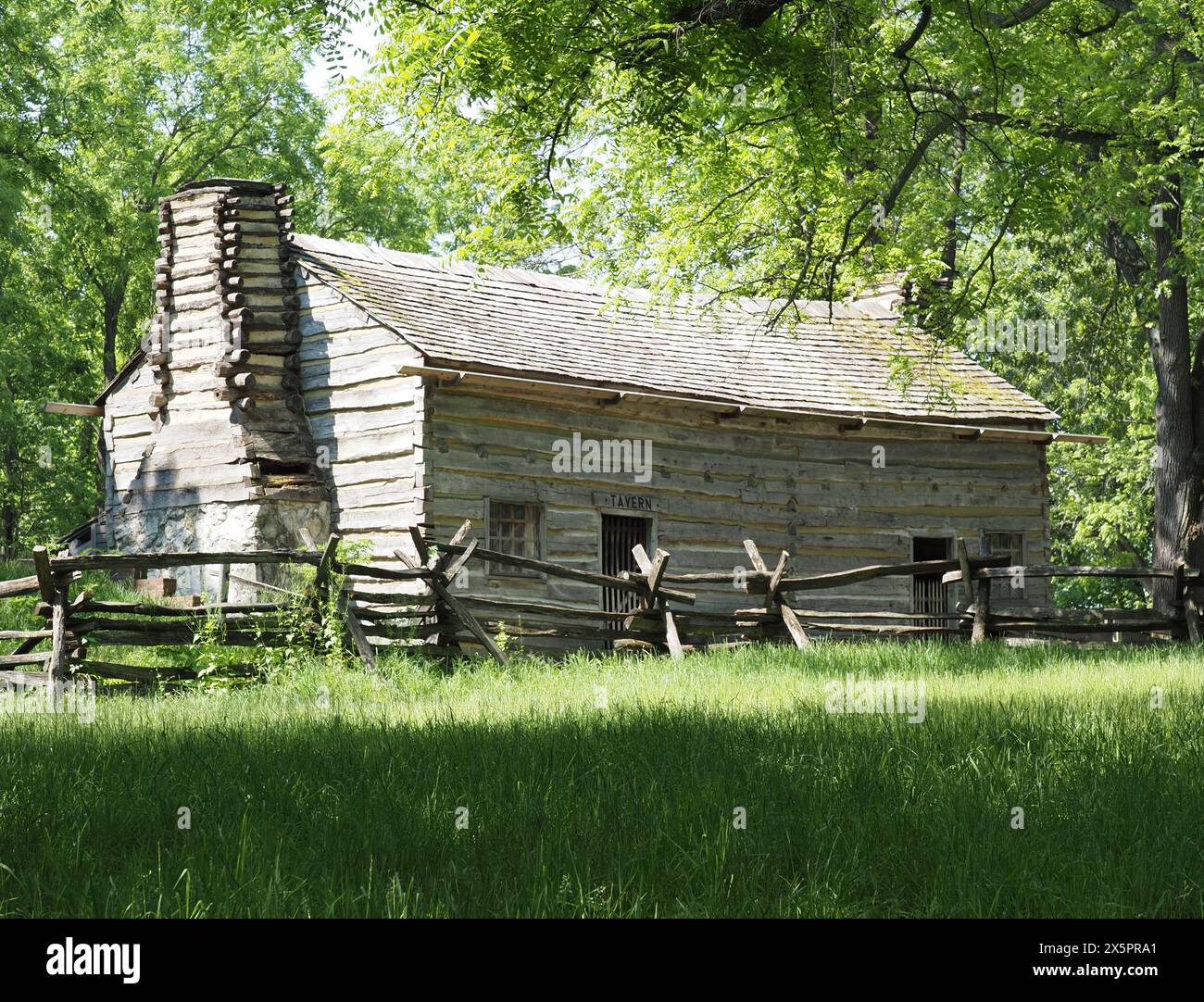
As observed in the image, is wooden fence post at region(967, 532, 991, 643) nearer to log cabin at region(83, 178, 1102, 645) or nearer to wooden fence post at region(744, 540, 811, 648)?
wooden fence post at region(744, 540, 811, 648)

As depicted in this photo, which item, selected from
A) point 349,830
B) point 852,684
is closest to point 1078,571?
point 852,684

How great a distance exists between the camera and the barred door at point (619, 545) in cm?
1797

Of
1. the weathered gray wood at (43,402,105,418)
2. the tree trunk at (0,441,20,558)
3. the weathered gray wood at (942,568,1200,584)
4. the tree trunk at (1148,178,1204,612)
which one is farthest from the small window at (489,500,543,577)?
the tree trunk at (0,441,20,558)

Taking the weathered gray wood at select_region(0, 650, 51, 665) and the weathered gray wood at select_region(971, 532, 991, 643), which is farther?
the weathered gray wood at select_region(971, 532, 991, 643)

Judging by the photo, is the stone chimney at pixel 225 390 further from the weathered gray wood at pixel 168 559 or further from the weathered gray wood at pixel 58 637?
the weathered gray wood at pixel 58 637

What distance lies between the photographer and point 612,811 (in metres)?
5.50

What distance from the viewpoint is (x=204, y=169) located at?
31.2 metres

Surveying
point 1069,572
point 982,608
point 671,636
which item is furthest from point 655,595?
point 1069,572

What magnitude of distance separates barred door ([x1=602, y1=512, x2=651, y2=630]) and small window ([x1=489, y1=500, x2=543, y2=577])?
1186 millimetres

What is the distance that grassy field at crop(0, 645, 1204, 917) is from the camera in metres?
4.41

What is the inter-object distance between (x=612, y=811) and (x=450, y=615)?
838cm

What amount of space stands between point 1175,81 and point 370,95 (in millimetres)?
10120

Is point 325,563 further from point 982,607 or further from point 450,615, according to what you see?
point 982,607
